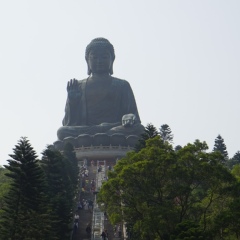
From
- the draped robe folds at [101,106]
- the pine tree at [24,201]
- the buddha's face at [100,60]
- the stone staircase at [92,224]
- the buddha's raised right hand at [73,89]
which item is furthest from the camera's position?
the buddha's face at [100,60]

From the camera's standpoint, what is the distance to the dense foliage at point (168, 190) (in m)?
16.8

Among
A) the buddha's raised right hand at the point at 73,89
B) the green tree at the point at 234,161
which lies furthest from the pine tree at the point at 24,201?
the buddha's raised right hand at the point at 73,89

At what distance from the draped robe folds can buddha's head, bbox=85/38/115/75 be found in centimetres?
138

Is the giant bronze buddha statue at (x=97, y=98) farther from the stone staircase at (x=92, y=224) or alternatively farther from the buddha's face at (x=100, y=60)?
the stone staircase at (x=92, y=224)

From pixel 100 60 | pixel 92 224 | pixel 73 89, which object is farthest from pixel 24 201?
pixel 100 60

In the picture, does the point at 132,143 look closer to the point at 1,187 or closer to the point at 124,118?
the point at 124,118

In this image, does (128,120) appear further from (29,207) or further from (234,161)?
(29,207)

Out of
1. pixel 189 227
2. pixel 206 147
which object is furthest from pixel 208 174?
pixel 189 227

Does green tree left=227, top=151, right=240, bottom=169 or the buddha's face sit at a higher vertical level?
the buddha's face

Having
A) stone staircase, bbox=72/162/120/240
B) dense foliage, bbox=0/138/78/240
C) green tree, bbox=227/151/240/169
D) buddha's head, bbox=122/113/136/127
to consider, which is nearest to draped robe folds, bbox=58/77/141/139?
buddha's head, bbox=122/113/136/127

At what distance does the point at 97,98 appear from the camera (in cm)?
4719

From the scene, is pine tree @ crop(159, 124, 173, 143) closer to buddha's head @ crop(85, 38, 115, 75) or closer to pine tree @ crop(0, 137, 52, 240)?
buddha's head @ crop(85, 38, 115, 75)

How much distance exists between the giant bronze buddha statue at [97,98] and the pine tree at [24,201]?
86.2 ft

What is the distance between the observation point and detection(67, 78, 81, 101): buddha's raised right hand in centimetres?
4516
